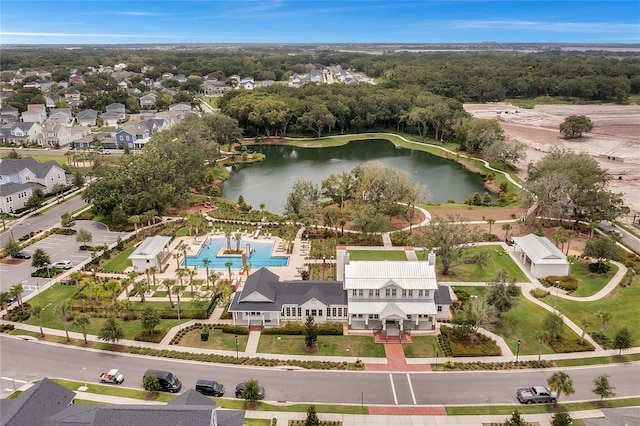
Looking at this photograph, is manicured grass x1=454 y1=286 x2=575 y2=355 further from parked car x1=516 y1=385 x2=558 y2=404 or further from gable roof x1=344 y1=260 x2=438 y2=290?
gable roof x1=344 y1=260 x2=438 y2=290

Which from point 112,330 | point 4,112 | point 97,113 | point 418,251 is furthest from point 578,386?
point 4,112

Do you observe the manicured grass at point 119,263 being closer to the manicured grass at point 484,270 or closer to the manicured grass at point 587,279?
the manicured grass at point 484,270

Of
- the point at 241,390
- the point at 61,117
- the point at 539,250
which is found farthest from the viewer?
the point at 61,117

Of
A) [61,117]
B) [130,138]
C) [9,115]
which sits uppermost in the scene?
[9,115]

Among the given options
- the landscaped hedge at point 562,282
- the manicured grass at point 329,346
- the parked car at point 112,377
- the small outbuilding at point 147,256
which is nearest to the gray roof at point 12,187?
the small outbuilding at point 147,256

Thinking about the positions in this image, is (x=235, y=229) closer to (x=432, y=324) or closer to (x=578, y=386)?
(x=432, y=324)

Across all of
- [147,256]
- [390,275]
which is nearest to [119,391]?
[147,256]

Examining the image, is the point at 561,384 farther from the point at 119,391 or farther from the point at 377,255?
the point at 119,391
